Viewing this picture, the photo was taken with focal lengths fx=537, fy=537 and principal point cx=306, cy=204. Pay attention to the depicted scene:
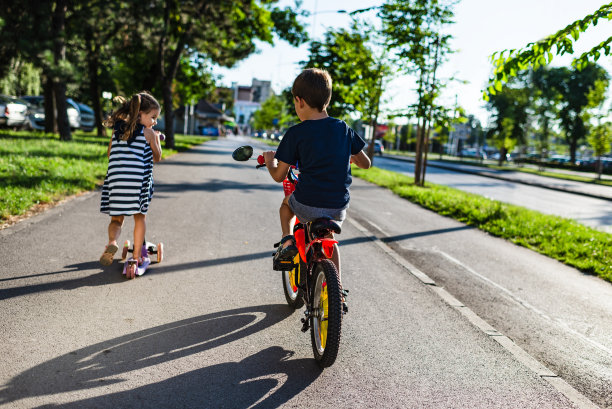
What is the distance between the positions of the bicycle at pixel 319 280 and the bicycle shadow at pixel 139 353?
0.30 m

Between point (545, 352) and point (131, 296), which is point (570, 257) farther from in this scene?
point (131, 296)

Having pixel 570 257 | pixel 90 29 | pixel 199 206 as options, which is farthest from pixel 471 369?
pixel 90 29

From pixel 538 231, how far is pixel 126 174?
741 cm

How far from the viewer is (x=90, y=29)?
19.3 m

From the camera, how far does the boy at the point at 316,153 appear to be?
133 inches

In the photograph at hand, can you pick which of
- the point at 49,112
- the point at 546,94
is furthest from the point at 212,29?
the point at 546,94

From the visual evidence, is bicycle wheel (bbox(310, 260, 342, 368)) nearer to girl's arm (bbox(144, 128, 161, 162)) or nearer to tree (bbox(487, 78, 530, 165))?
girl's arm (bbox(144, 128, 161, 162))

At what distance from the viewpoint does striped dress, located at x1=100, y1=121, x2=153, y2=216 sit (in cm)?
476

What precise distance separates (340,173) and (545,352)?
2091 millimetres

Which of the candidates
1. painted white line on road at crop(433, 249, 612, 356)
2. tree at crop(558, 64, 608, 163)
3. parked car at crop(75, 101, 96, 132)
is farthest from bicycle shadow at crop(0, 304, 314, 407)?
tree at crop(558, 64, 608, 163)

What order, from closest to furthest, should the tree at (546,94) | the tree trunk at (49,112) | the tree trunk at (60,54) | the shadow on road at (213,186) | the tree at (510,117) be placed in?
the shadow on road at (213,186), the tree trunk at (60,54), the tree trunk at (49,112), the tree at (510,117), the tree at (546,94)

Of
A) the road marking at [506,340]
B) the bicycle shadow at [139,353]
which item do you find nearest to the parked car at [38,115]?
the road marking at [506,340]

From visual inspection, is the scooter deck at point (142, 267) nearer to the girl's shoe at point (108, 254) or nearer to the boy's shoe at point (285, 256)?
the girl's shoe at point (108, 254)

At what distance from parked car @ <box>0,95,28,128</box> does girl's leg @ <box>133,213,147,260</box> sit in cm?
1943
